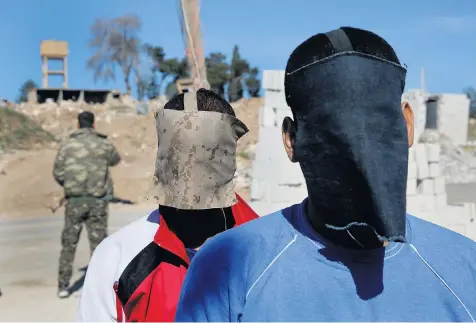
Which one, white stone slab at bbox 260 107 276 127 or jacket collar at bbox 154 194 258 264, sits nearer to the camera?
jacket collar at bbox 154 194 258 264

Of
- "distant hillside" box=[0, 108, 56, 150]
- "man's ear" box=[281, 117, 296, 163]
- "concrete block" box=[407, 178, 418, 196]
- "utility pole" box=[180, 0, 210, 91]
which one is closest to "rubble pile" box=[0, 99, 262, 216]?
"distant hillside" box=[0, 108, 56, 150]

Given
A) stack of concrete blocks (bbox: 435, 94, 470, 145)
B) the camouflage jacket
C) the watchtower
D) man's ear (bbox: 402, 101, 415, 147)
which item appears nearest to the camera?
man's ear (bbox: 402, 101, 415, 147)

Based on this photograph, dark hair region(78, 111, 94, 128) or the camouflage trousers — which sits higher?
dark hair region(78, 111, 94, 128)

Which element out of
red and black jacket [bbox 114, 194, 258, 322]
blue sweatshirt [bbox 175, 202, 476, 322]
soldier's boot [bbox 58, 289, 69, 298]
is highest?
blue sweatshirt [bbox 175, 202, 476, 322]

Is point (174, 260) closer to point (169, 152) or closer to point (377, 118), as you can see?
point (169, 152)

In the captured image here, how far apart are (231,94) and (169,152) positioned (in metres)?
46.2

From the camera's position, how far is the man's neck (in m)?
1.29

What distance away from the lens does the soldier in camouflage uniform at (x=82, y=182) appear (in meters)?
5.88

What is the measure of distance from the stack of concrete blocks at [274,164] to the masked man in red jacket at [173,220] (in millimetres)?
4027

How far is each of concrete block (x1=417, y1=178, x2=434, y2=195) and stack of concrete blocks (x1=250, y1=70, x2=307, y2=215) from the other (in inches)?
66.2

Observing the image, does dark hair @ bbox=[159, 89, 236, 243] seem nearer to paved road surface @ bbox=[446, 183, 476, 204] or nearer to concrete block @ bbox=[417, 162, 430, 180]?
concrete block @ bbox=[417, 162, 430, 180]

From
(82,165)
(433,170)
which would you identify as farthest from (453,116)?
(82,165)

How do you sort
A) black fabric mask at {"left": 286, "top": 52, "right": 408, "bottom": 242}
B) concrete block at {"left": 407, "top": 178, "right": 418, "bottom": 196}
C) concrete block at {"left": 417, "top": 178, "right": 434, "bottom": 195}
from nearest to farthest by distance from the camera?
1. black fabric mask at {"left": 286, "top": 52, "right": 408, "bottom": 242}
2. concrete block at {"left": 407, "top": 178, "right": 418, "bottom": 196}
3. concrete block at {"left": 417, "top": 178, "right": 434, "bottom": 195}

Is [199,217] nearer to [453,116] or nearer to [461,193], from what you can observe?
[461,193]
